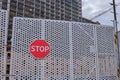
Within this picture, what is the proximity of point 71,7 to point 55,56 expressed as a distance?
5896cm

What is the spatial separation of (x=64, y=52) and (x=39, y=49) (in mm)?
835

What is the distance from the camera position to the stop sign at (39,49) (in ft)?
20.6

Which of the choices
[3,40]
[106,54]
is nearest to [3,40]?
[3,40]

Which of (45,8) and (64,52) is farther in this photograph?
(45,8)

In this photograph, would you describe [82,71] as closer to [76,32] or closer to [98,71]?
[98,71]

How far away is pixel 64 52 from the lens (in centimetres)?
666

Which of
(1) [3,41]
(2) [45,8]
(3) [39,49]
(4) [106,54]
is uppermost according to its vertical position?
(2) [45,8]

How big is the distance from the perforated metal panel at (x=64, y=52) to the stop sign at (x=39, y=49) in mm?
115

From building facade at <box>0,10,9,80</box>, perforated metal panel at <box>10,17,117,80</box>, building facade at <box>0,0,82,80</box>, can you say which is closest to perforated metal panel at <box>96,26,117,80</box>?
perforated metal panel at <box>10,17,117,80</box>

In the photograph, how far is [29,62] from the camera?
6277 mm

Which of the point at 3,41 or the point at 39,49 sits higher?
the point at 3,41

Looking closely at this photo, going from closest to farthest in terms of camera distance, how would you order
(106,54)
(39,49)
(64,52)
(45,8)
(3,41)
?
(3,41) < (39,49) < (64,52) < (106,54) < (45,8)

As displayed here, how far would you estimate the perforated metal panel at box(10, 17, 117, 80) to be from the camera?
20.5 ft

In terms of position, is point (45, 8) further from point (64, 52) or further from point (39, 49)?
point (39, 49)
